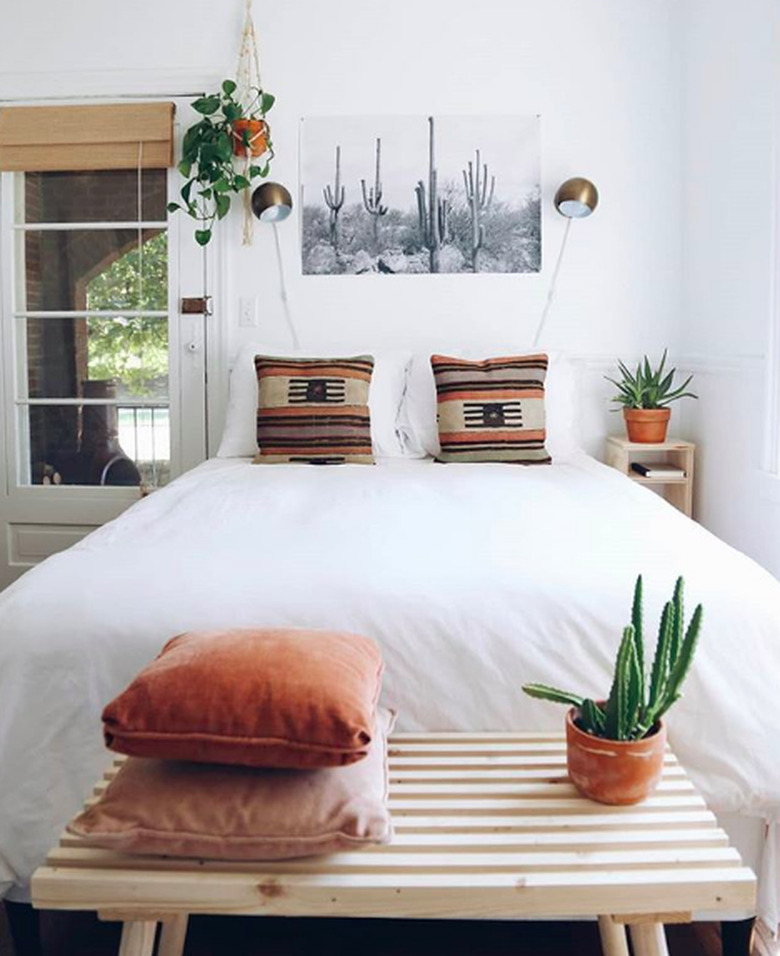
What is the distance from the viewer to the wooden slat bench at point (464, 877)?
107cm

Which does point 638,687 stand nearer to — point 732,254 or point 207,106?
point 732,254

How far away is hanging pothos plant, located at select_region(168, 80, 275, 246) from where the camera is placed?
11.8 ft

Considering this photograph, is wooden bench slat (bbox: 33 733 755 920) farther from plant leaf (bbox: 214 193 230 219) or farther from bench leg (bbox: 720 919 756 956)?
plant leaf (bbox: 214 193 230 219)

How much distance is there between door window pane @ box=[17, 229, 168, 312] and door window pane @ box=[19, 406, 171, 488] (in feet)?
1.40

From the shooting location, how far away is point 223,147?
358cm

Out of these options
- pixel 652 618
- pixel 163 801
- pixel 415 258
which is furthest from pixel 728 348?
pixel 163 801

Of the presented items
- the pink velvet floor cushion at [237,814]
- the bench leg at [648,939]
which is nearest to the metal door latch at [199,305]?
the pink velvet floor cushion at [237,814]

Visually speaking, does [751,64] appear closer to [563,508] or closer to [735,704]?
[563,508]

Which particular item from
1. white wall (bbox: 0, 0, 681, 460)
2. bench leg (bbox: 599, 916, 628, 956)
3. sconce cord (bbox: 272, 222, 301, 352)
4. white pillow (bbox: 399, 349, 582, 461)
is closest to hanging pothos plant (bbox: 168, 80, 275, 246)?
white wall (bbox: 0, 0, 681, 460)

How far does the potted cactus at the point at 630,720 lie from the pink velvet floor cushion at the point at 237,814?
0.27m

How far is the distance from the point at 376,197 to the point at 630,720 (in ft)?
9.50

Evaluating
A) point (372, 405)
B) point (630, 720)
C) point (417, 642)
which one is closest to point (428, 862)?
point (630, 720)

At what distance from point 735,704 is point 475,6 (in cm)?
308

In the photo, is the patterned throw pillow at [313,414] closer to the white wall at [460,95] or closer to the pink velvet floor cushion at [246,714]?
the white wall at [460,95]
